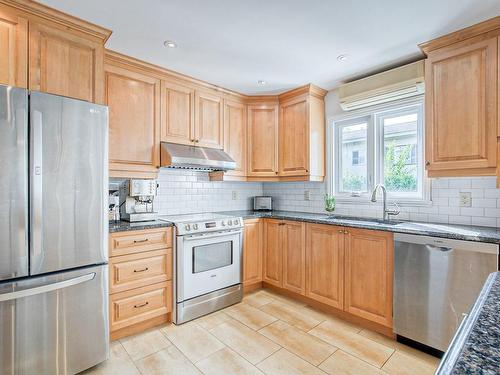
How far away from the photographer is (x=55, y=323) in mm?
1746

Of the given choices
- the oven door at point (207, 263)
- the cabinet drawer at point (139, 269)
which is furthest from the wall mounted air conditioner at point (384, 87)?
the cabinet drawer at point (139, 269)

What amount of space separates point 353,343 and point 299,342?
0.44m

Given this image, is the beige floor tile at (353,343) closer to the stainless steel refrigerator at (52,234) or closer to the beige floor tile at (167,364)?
the beige floor tile at (167,364)

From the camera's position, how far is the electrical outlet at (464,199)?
7.83 feet

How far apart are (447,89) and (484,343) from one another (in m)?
2.29

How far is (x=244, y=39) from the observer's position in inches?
88.0

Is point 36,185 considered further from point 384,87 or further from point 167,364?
point 384,87

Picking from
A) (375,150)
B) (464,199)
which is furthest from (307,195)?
(464,199)

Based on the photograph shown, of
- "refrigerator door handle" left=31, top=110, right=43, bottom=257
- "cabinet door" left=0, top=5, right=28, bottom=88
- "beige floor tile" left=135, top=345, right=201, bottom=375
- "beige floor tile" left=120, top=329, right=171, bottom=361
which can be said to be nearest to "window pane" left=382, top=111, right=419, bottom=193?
"beige floor tile" left=135, top=345, right=201, bottom=375

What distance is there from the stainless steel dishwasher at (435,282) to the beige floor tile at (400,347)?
0.09 m

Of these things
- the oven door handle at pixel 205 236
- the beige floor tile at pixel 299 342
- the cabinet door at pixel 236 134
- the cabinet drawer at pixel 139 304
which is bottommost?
the beige floor tile at pixel 299 342

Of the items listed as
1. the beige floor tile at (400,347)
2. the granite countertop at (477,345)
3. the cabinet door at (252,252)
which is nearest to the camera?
the granite countertop at (477,345)

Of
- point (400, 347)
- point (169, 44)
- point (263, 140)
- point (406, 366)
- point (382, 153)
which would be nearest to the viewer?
point (406, 366)

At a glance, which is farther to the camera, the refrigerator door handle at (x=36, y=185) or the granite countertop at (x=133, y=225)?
the granite countertop at (x=133, y=225)
